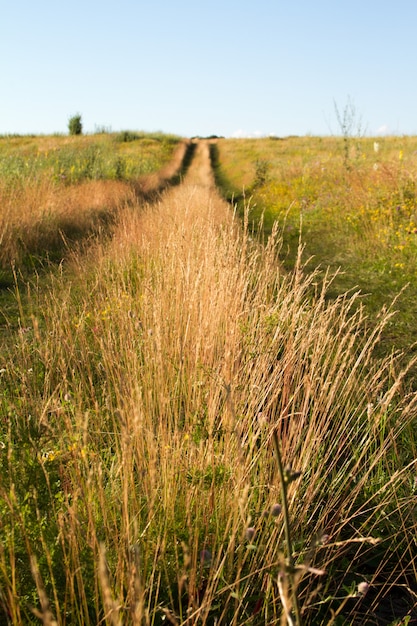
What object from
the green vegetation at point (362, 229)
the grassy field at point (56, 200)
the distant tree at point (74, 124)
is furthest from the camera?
the distant tree at point (74, 124)

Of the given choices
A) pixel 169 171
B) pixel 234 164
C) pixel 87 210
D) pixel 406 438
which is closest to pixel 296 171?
pixel 169 171

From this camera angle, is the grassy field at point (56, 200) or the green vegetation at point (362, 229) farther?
the grassy field at point (56, 200)

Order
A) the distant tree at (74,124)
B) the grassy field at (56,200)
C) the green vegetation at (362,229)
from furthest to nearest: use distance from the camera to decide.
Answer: the distant tree at (74,124) < the grassy field at (56,200) < the green vegetation at (362,229)

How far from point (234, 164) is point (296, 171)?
694cm

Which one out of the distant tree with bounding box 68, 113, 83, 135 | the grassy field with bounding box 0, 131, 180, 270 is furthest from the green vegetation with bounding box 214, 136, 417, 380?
the distant tree with bounding box 68, 113, 83, 135

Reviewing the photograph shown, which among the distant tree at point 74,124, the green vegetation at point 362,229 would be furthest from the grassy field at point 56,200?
the distant tree at point 74,124

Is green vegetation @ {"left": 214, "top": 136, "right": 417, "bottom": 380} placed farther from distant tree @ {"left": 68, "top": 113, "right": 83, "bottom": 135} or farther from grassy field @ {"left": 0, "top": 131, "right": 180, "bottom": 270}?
distant tree @ {"left": 68, "top": 113, "right": 83, "bottom": 135}

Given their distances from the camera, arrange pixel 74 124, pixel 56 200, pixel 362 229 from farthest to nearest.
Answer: pixel 74 124 → pixel 56 200 → pixel 362 229

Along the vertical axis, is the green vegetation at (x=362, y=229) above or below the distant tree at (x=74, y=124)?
below

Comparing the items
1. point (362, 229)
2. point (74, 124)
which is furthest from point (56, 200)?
point (74, 124)

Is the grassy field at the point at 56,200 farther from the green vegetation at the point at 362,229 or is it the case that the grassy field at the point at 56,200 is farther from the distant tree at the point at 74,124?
the distant tree at the point at 74,124

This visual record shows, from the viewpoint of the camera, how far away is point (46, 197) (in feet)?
A: 29.3

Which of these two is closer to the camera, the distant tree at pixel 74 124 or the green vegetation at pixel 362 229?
the green vegetation at pixel 362 229

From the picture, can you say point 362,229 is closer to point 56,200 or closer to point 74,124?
point 56,200
